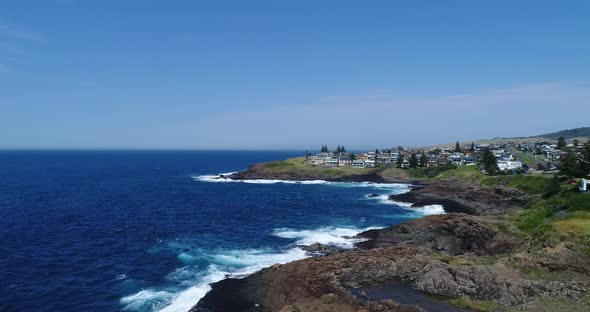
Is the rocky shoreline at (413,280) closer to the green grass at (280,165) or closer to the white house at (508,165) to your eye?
the white house at (508,165)

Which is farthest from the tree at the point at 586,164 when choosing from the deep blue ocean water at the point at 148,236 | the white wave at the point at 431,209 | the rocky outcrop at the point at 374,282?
the rocky outcrop at the point at 374,282

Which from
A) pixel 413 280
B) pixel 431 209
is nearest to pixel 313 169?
pixel 431 209

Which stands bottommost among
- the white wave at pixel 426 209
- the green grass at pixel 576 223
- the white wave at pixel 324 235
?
the white wave at pixel 426 209

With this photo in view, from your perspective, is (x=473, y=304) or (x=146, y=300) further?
(x=146, y=300)

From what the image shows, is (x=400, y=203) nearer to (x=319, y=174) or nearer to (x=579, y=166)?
(x=579, y=166)

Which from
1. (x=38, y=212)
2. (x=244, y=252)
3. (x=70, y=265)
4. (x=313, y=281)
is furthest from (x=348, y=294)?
(x=38, y=212)

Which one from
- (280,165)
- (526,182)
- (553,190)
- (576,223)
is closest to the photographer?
(576,223)

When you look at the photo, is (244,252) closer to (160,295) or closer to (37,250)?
(160,295)

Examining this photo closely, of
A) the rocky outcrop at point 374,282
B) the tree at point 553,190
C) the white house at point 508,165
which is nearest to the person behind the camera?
the rocky outcrop at point 374,282
